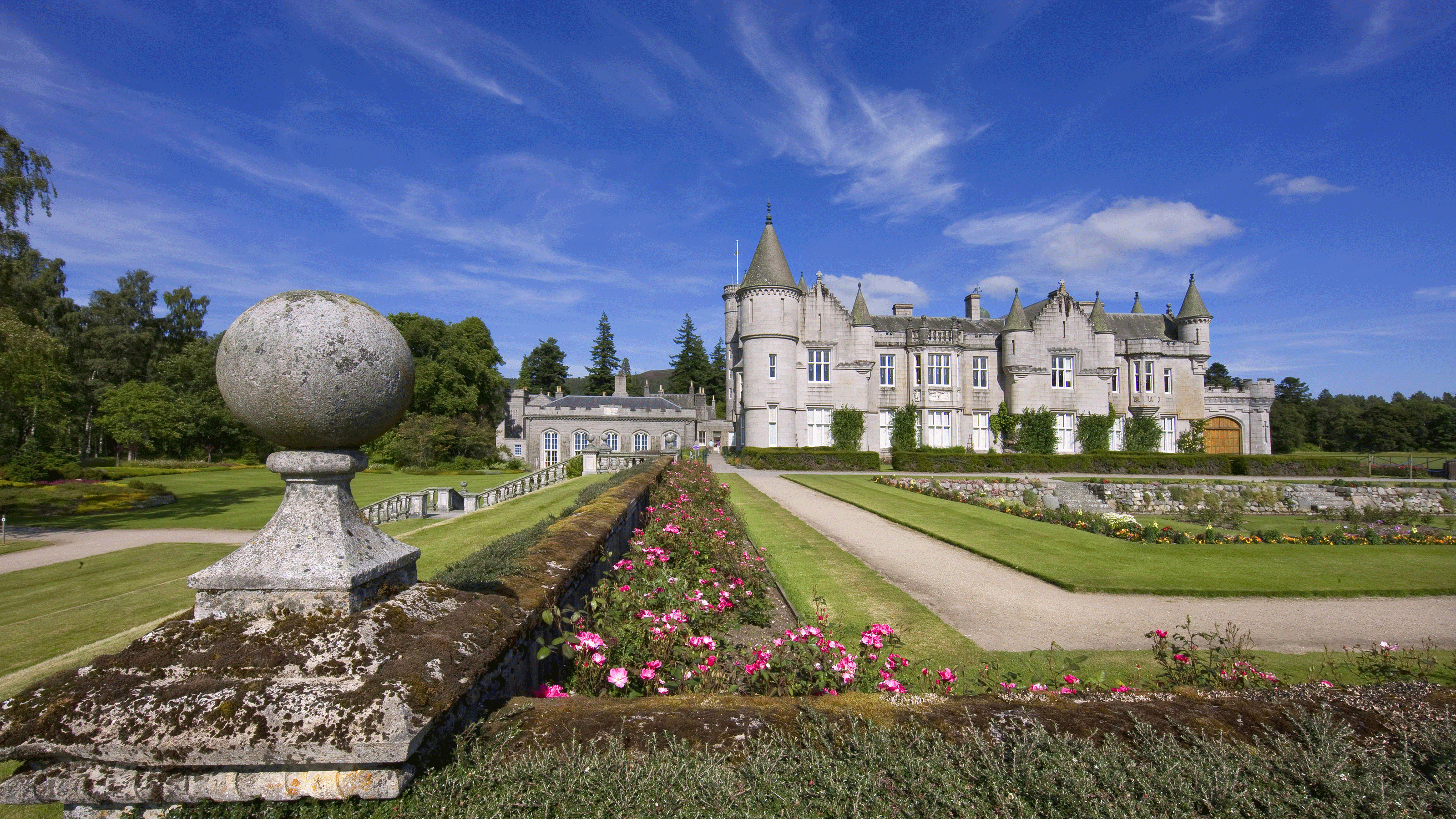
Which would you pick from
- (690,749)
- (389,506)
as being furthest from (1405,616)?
(389,506)

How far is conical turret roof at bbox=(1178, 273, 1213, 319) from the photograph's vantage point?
142 ft

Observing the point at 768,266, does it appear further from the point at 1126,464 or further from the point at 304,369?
the point at 304,369

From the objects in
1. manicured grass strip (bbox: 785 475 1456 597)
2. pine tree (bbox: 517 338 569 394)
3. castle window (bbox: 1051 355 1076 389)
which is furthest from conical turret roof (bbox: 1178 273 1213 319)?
pine tree (bbox: 517 338 569 394)

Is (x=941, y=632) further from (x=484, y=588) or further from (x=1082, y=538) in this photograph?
(x=1082, y=538)

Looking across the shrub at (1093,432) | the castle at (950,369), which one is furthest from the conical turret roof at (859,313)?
the shrub at (1093,432)

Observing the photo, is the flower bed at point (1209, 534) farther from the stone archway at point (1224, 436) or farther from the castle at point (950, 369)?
the stone archway at point (1224, 436)

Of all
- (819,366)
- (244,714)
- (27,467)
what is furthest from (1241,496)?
(27,467)

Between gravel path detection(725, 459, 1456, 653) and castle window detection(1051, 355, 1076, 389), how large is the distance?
34469 millimetres

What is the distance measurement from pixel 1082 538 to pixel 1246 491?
51.8 feet

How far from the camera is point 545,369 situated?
71688mm

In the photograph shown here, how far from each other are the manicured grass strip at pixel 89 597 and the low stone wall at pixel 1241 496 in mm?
21103

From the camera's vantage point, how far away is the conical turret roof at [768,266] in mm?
36688

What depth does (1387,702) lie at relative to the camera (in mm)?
2896

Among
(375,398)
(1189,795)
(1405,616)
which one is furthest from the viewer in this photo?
(1405,616)
